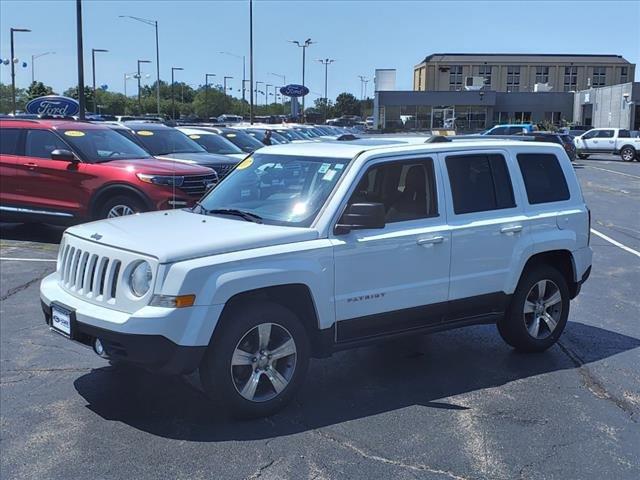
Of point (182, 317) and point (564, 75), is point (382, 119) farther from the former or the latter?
point (182, 317)

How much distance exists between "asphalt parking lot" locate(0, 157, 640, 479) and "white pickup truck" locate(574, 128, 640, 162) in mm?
36089

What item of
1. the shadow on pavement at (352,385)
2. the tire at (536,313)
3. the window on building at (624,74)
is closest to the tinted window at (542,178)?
the tire at (536,313)

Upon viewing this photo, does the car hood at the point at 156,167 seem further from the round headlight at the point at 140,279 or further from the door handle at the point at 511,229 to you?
the round headlight at the point at 140,279

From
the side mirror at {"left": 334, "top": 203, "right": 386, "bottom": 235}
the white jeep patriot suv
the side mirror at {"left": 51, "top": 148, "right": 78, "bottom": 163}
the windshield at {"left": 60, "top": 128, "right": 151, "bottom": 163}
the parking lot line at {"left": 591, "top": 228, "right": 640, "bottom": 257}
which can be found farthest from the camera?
the parking lot line at {"left": 591, "top": 228, "right": 640, "bottom": 257}

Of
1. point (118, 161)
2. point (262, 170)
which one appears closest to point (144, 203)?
point (118, 161)

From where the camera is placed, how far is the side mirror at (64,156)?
10711 millimetres

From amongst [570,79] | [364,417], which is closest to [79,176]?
[364,417]

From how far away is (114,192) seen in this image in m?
10.6

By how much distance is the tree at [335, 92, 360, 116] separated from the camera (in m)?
141

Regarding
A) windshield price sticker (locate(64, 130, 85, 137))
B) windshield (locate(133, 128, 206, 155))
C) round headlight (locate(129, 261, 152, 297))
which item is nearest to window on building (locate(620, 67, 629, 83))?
windshield (locate(133, 128, 206, 155))

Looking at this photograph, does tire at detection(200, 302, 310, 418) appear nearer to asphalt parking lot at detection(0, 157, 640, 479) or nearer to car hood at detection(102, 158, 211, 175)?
asphalt parking lot at detection(0, 157, 640, 479)

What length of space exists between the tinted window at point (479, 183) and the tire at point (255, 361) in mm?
1707

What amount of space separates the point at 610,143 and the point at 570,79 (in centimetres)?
7407

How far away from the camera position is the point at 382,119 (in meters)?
72.9
